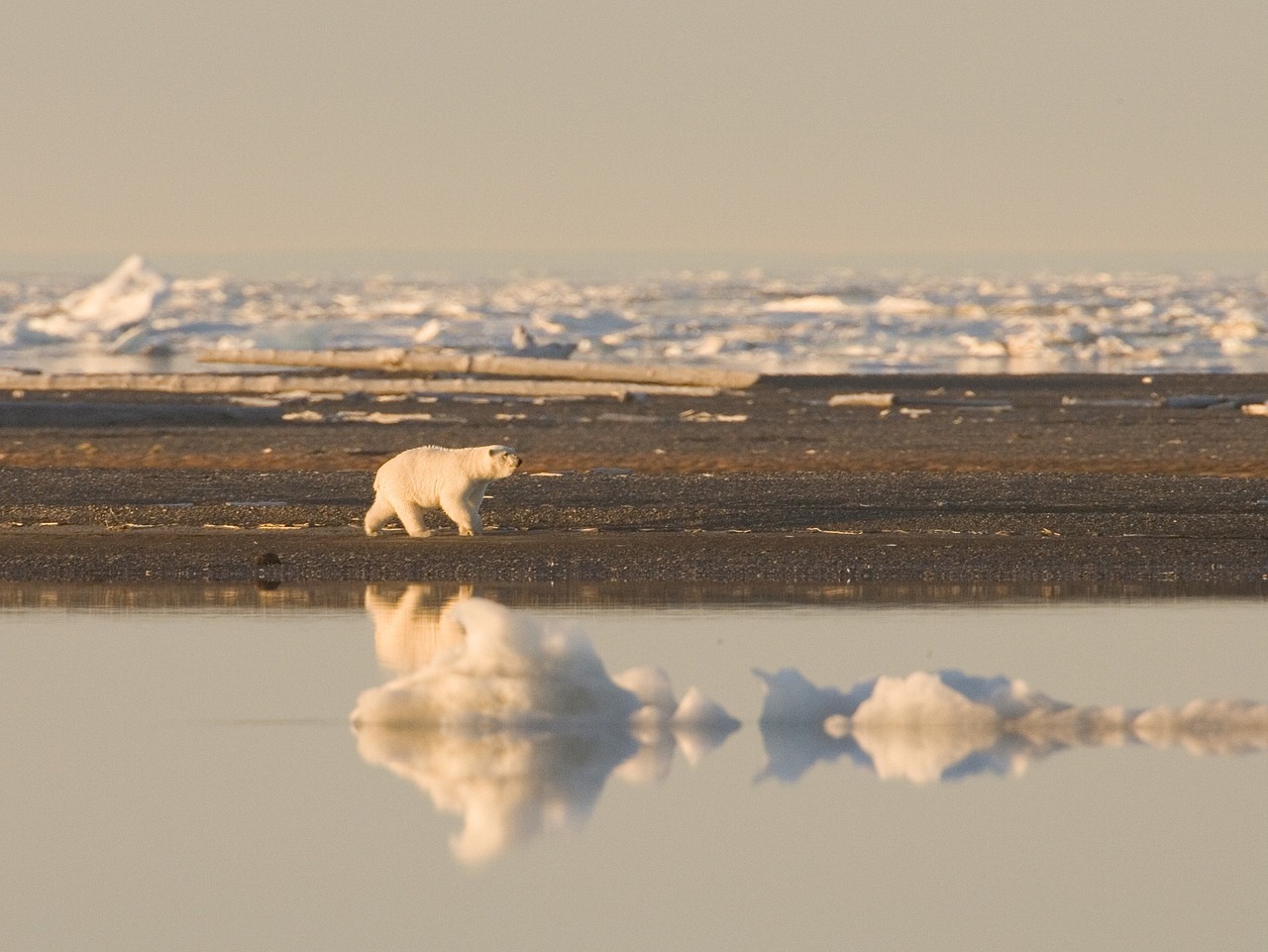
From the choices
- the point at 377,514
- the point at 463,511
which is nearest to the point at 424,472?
the point at 463,511

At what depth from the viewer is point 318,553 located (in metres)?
12.8

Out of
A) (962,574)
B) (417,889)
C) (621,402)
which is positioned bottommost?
(417,889)

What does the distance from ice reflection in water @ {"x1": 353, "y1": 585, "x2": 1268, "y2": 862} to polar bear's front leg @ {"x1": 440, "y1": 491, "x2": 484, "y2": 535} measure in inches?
215

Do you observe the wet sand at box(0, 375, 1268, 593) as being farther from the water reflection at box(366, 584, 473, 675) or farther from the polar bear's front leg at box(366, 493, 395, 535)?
the water reflection at box(366, 584, 473, 675)

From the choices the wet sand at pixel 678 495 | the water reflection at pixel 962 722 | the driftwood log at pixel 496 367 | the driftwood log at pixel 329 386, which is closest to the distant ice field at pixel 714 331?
the driftwood log at pixel 496 367

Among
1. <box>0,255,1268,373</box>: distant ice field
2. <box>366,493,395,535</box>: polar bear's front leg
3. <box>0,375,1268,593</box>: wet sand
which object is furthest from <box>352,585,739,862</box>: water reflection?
<box>0,255,1268,373</box>: distant ice field

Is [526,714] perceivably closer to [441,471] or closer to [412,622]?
[412,622]

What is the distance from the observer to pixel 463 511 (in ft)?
43.4

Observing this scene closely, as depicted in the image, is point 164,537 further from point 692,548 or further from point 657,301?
point 657,301

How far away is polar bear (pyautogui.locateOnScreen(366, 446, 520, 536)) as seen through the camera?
13102mm

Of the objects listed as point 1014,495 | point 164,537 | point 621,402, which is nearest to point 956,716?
point 164,537

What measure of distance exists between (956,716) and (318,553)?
231 inches

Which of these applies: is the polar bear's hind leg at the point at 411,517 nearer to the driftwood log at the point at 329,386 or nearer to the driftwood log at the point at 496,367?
the driftwood log at the point at 329,386

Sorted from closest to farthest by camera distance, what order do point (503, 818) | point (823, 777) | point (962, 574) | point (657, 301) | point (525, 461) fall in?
point (503, 818) → point (823, 777) → point (962, 574) → point (525, 461) → point (657, 301)
